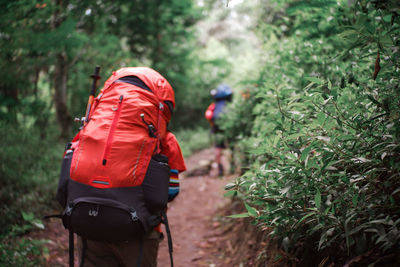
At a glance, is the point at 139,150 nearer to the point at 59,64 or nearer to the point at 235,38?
the point at 59,64

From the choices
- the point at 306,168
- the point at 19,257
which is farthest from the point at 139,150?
the point at 19,257

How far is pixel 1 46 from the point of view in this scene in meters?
4.21

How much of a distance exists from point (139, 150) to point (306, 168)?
1167 mm

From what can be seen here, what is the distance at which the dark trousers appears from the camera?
226cm

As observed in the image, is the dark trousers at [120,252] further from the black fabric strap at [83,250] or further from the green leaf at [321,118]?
the green leaf at [321,118]

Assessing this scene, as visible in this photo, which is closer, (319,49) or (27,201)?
(319,49)

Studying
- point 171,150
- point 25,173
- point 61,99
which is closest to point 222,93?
point 61,99

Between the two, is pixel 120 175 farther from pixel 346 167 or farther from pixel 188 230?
pixel 188 230

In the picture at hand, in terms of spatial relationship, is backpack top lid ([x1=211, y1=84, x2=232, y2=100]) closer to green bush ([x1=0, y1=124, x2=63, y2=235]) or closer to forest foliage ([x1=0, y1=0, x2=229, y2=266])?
forest foliage ([x1=0, y1=0, x2=229, y2=266])

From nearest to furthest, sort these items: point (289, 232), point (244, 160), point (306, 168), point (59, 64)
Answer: point (306, 168) < point (289, 232) < point (244, 160) < point (59, 64)

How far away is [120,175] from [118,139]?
0.26 meters

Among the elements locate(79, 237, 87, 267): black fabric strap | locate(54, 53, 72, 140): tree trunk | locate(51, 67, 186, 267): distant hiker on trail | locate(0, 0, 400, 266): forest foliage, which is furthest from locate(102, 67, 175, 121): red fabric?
locate(54, 53, 72, 140): tree trunk

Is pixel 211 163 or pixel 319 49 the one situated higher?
pixel 319 49

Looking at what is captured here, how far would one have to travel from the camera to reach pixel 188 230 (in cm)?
537
